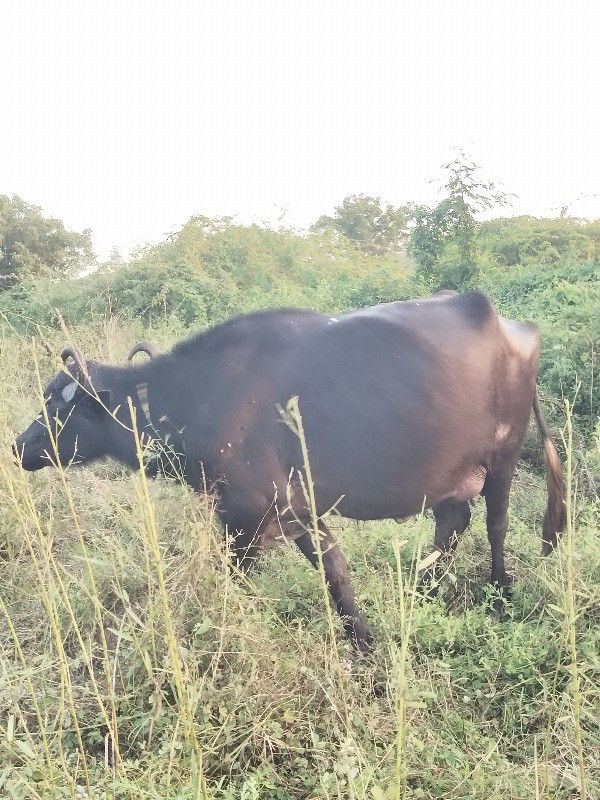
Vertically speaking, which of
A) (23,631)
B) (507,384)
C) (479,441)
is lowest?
(23,631)

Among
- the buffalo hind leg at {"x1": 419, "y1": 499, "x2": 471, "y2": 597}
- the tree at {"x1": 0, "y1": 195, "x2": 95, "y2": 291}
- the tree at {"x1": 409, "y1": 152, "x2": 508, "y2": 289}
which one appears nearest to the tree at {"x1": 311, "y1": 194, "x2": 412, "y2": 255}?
the tree at {"x1": 0, "y1": 195, "x2": 95, "y2": 291}

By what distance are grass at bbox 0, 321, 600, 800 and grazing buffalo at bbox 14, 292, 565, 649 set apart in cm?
26

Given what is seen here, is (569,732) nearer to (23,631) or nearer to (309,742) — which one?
(309,742)

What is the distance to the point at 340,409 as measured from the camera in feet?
9.25

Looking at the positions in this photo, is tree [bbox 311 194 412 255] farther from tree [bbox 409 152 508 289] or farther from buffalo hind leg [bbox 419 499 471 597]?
buffalo hind leg [bbox 419 499 471 597]

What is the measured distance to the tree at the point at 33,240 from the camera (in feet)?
53.4

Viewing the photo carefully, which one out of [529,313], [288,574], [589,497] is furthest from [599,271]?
[288,574]

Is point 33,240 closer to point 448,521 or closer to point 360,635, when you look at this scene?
point 448,521

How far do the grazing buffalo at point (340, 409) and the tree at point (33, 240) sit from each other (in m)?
14.7

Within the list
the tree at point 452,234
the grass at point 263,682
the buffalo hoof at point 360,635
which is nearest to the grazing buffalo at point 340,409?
the buffalo hoof at point 360,635

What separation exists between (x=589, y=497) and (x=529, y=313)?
306 cm

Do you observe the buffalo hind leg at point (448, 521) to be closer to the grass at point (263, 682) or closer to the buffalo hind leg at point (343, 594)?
the grass at point (263, 682)

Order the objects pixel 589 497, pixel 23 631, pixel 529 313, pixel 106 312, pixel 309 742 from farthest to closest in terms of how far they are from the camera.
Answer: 1. pixel 106 312
2. pixel 529 313
3. pixel 589 497
4. pixel 23 631
5. pixel 309 742

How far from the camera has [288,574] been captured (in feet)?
10.2
